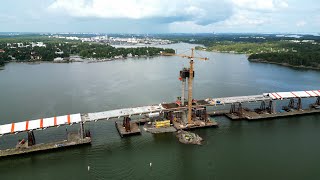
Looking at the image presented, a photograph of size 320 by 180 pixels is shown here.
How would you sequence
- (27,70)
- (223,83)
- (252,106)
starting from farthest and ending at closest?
(27,70) → (223,83) → (252,106)

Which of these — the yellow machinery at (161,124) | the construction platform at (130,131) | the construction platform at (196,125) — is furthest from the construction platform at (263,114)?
the construction platform at (130,131)

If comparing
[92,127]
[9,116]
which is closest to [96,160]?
[92,127]

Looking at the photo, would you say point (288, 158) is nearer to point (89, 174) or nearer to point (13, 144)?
point (89, 174)

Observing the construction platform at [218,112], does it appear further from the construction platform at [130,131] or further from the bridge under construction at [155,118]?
the construction platform at [130,131]

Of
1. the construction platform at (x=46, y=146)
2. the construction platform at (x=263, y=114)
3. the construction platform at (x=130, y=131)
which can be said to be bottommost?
the construction platform at (x=46, y=146)

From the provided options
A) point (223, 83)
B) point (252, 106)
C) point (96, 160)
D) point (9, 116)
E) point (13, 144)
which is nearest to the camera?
point (96, 160)

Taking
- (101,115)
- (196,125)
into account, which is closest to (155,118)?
(196,125)

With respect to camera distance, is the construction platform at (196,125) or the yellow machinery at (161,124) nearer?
the yellow machinery at (161,124)

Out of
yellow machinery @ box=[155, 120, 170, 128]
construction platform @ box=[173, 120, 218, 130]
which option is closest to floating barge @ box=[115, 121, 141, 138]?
yellow machinery @ box=[155, 120, 170, 128]
